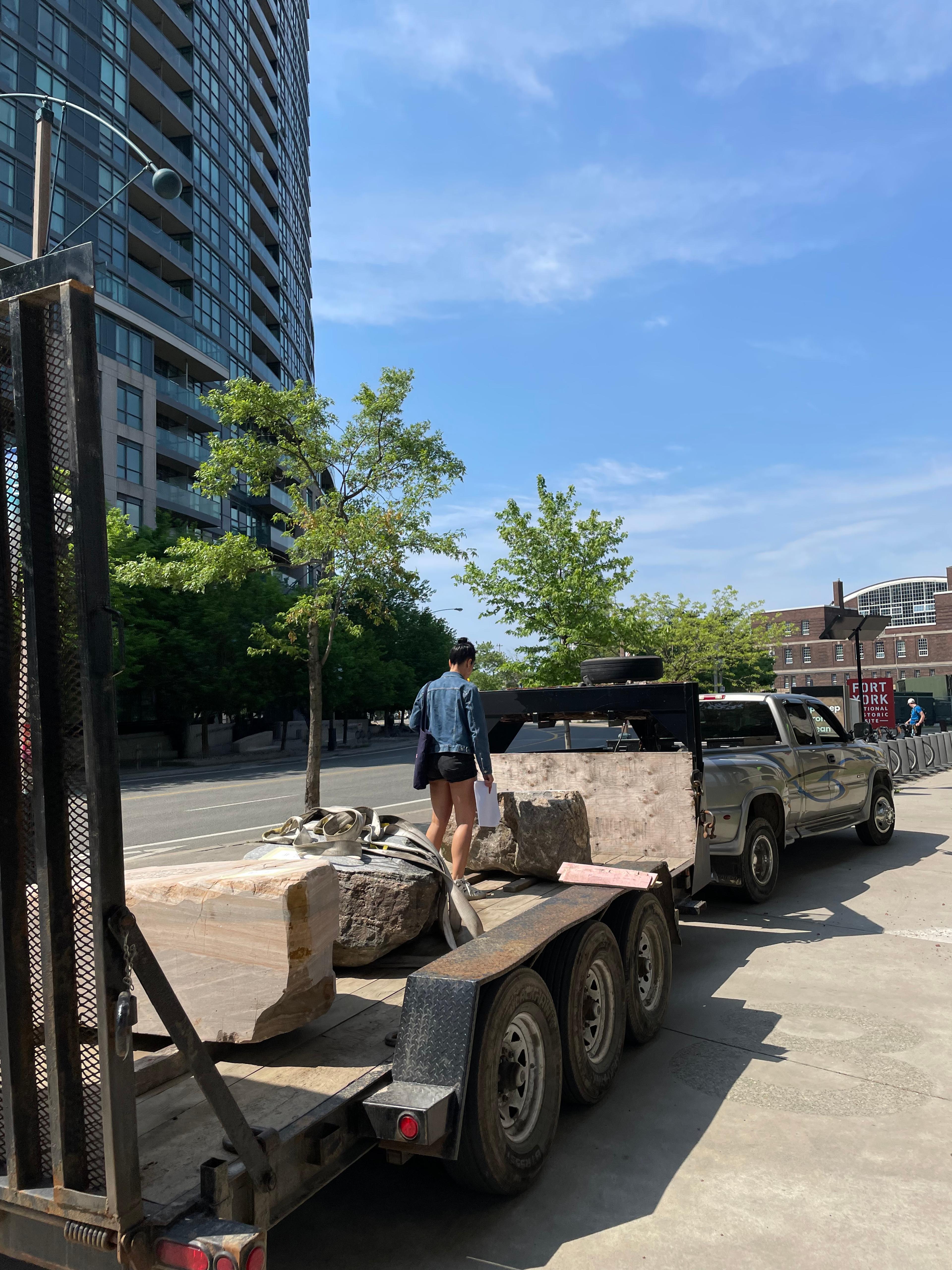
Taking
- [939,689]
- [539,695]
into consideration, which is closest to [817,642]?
[939,689]

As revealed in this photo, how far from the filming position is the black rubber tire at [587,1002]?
390 centimetres

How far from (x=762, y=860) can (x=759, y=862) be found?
54 millimetres

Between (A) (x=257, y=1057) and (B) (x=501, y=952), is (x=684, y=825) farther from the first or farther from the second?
(A) (x=257, y=1057)

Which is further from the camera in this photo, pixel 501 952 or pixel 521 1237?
pixel 501 952

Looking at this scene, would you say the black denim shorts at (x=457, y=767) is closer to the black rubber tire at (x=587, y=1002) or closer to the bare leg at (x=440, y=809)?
the bare leg at (x=440, y=809)

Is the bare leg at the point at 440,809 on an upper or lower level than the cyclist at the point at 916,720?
upper

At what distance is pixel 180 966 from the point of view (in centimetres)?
315

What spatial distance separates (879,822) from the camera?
429 inches

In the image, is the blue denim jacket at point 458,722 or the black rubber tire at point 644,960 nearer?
the black rubber tire at point 644,960

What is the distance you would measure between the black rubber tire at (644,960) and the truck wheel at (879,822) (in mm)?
6513

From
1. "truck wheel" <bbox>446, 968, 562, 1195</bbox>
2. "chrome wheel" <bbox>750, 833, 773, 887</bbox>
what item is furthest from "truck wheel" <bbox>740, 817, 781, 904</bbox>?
"truck wheel" <bbox>446, 968, 562, 1195</bbox>

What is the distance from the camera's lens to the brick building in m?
85.1

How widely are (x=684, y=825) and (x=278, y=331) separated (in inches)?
2371

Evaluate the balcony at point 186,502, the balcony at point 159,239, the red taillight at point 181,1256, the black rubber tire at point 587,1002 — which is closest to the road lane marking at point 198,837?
the black rubber tire at point 587,1002
